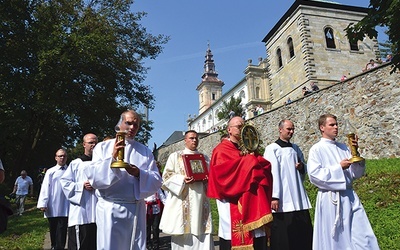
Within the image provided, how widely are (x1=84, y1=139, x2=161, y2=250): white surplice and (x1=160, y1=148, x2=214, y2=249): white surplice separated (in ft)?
4.49

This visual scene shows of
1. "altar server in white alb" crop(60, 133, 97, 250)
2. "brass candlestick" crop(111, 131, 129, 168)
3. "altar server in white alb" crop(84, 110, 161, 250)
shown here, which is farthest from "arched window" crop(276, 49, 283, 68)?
"brass candlestick" crop(111, 131, 129, 168)

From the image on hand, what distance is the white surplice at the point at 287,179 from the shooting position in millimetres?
5332

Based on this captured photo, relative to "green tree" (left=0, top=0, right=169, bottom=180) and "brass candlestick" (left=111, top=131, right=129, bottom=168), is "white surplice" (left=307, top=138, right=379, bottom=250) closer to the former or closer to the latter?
"brass candlestick" (left=111, top=131, right=129, bottom=168)

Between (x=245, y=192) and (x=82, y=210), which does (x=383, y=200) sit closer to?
(x=245, y=192)

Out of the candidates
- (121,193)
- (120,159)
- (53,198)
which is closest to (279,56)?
(53,198)

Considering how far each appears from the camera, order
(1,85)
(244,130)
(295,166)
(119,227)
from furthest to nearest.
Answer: (1,85)
(295,166)
(244,130)
(119,227)

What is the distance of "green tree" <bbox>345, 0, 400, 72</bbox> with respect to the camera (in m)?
8.92

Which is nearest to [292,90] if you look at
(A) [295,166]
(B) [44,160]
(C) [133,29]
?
(C) [133,29]

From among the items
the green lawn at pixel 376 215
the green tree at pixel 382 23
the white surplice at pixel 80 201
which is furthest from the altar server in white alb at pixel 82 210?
the green tree at pixel 382 23

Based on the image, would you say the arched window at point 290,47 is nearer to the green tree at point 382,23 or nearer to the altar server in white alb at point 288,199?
the green tree at point 382,23

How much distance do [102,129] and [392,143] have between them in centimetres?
1648

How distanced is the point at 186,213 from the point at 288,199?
62.2 inches

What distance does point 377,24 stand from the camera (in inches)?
385

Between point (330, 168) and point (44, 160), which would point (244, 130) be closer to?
point (330, 168)
